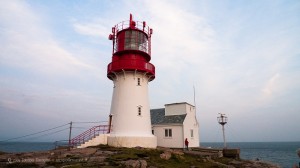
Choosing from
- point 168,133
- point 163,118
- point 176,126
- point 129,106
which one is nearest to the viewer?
point 129,106

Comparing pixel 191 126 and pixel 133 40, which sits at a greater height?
pixel 133 40

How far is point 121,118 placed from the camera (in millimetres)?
22766

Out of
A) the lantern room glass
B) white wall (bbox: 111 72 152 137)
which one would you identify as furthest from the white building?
the lantern room glass

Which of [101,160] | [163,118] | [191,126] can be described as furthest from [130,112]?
[191,126]

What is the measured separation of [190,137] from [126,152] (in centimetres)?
1477

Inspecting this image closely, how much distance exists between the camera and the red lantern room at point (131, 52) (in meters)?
22.7

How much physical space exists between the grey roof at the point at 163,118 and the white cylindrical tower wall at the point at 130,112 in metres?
7.35

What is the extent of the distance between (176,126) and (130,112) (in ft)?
29.8

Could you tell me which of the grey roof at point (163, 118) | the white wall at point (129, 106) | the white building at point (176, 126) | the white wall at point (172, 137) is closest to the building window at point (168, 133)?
the white building at point (176, 126)

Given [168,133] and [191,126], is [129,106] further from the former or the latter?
[191,126]

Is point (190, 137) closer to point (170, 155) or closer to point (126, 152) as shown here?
point (170, 155)

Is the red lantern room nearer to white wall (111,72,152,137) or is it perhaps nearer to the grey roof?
white wall (111,72,152,137)

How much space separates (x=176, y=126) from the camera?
2962 centimetres

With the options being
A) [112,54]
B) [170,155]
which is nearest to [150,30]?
[112,54]
